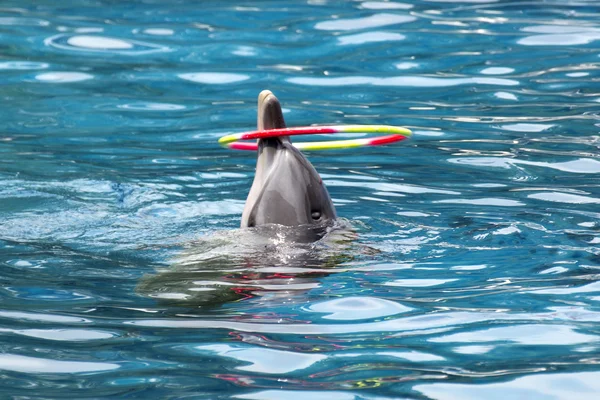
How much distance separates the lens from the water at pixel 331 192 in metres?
3.74

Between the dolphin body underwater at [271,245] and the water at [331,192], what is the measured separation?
2cm

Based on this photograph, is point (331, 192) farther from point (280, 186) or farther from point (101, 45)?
point (101, 45)

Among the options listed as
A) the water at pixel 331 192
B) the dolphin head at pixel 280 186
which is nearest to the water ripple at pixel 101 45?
the water at pixel 331 192

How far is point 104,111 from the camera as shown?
9125 mm

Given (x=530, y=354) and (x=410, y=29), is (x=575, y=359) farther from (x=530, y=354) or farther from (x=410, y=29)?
(x=410, y=29)

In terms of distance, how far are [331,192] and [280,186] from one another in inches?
71.5

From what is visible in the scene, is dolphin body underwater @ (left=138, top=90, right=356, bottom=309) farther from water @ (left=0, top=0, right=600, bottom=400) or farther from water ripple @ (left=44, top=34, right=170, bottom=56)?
water ripple @ (left=44, top=34, right=170, bottom=56)

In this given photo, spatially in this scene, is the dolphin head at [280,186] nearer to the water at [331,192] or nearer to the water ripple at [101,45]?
the water at [331,192]

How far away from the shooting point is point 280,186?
5.11 m

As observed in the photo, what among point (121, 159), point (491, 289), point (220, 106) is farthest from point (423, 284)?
point (220, 106)

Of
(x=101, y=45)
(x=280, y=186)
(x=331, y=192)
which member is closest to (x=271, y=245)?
Answer: (x=280, y=186)

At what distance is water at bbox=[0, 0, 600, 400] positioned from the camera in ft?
12.3

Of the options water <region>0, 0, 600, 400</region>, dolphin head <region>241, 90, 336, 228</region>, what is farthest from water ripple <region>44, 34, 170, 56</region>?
dolphin head <region>241, 90, 336, 228</region>

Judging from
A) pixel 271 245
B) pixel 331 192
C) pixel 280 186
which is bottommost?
pixel 331 192
